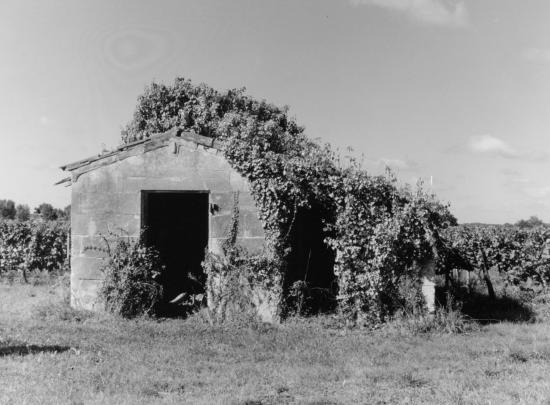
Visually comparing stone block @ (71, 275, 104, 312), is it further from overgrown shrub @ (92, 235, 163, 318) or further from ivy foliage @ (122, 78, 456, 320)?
ivy foliage @ (122, 78, 456, 320)

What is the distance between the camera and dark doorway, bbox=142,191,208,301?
13988 mm

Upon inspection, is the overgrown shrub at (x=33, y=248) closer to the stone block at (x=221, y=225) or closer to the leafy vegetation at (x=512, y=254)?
the stone block at (x=221, y=225)

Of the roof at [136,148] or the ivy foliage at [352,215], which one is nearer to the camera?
the ivy foliage at [352,215]

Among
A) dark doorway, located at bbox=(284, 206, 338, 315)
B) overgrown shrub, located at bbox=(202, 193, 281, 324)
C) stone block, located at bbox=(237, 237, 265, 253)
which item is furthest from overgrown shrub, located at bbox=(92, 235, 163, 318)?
dark doorway, located at bbox=(284, 206, 338, 315)

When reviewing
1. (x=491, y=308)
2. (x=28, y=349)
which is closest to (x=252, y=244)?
(x=28, y=349)

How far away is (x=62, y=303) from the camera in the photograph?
1128 cm

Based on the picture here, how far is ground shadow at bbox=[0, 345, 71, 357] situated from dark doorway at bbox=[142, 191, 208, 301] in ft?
17.6

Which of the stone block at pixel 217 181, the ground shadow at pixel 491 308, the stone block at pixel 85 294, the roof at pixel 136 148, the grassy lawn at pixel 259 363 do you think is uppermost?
the roof at pixel 136 148

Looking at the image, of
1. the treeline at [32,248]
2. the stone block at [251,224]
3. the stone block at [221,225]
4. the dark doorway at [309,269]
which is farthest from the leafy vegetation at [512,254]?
the treeline at [32,248]

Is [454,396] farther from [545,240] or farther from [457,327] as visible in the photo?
[545,240]

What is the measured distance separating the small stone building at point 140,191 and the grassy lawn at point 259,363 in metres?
1.27

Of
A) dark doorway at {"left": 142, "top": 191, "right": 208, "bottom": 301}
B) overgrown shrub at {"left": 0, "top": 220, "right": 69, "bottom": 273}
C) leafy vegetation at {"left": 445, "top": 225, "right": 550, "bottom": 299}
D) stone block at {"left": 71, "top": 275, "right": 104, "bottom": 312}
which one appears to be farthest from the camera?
overgrown shrub at {"left": 0, "top": 220, "right": 69, "bottom": 273}

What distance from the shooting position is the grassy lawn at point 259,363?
236 inches

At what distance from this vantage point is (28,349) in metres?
7.91
